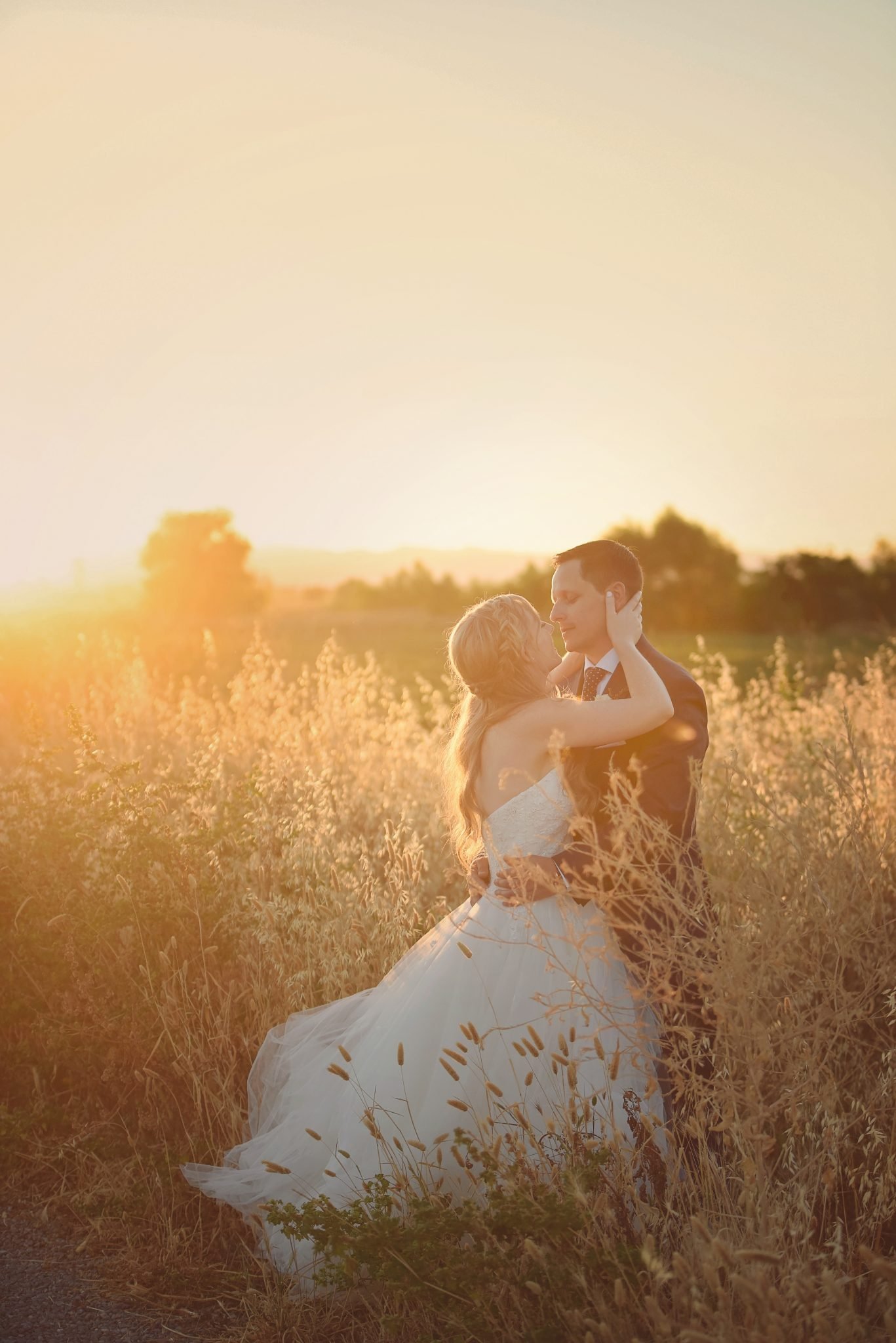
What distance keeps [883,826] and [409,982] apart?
8.84 feet

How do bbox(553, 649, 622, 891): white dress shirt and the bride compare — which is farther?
bbox(553, 649, 622, 891): white dress shirt

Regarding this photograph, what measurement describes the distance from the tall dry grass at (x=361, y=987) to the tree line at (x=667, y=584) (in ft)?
106


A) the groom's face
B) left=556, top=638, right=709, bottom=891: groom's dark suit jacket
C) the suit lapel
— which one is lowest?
left=556, top=638, right=709, bottom=891: groom's dark suit jacket

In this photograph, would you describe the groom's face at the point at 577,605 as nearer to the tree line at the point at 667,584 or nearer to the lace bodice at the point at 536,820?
the lace bodice at the point at 536,820

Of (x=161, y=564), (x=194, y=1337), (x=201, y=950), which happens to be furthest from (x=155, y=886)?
(x=161, y=564)

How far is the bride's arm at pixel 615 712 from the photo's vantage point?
337 centimetres

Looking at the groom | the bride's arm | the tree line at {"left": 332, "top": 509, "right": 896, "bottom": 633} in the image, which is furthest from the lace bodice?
the tree line at {"left": 332, "top": 509, "right": 896, "bottom": 633}

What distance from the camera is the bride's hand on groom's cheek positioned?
9.45ft

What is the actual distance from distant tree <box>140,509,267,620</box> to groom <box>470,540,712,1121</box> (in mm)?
45933

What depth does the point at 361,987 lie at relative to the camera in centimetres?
419

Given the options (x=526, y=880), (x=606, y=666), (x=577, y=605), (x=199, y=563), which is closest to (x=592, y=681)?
(x=606, y=666)

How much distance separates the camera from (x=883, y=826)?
4867mm

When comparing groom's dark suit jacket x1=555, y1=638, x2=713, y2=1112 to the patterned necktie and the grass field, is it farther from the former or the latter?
the grass field

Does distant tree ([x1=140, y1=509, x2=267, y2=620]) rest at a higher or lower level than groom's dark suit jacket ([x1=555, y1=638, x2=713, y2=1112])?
higher
